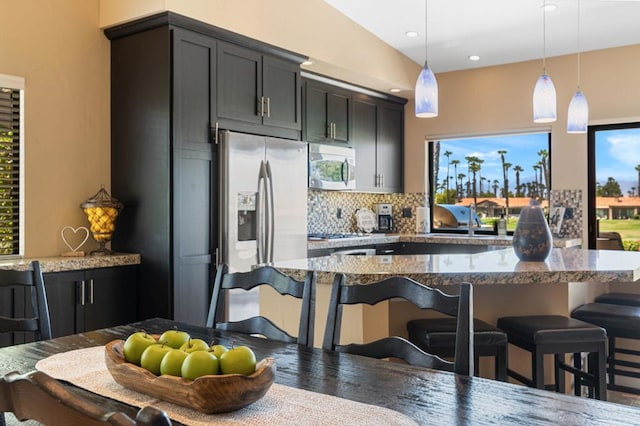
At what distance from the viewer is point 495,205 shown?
6141 millimetres

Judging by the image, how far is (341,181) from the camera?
562 centimetres

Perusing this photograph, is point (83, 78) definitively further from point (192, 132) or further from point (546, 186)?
point (546, 186)

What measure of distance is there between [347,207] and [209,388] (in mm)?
5176

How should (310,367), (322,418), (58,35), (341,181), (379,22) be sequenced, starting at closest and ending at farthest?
(322,418) → (310,367) → (58,35) → (379,22) → (341,181)

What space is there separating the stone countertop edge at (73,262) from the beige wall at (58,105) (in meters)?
0.28

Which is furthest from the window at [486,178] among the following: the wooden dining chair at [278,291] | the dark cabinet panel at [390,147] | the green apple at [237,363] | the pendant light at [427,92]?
the green apple at [237,363]

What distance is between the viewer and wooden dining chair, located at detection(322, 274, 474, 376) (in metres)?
1.50

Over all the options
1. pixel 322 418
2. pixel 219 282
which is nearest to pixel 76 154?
pixel 219 282

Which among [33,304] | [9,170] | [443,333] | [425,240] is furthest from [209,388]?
[425,240]

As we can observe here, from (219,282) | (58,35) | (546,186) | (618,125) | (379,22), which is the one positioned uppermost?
(379,22)

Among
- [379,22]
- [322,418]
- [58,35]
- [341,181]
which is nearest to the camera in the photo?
[322,418]

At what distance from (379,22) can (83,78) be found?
2654 mm

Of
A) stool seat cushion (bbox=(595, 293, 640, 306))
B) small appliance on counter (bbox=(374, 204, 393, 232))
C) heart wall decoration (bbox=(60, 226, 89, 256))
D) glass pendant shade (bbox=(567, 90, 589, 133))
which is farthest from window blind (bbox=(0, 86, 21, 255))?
small appliance on counter (bbox=(374, 204, 393, 232))

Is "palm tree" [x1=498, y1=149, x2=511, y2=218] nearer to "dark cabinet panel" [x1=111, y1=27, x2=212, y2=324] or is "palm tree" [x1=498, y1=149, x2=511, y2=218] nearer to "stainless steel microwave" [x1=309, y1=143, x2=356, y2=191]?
"stainless steel microwave" [x1=309, y1=143, x2=356, y2=191]
